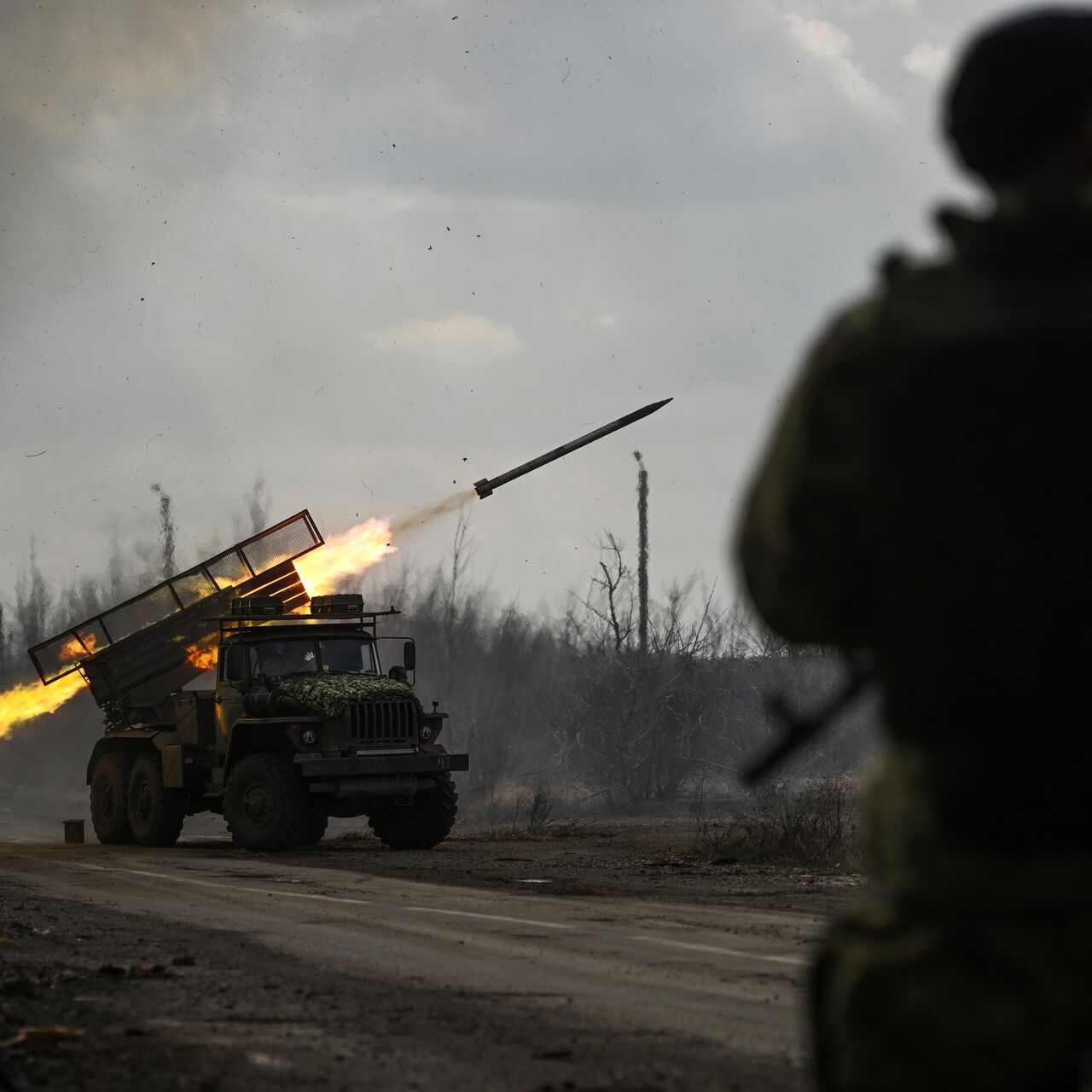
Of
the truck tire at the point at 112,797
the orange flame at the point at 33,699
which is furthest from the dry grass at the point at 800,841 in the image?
the orange flame at the point at 33,699

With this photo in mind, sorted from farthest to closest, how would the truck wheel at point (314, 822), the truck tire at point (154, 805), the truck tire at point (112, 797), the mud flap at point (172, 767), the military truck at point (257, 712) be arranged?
the truck tire at point (112, 797)
the truck tire at point (154, 805)
the mud flap at point (172, 767)
the truck wheel at point (314, 822)
the military truck at point (257, 712)

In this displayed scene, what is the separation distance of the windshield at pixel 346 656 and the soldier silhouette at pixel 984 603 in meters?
18.9

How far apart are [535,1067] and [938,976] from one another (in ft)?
12.5

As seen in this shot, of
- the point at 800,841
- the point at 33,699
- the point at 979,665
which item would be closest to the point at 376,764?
the point at 800,841

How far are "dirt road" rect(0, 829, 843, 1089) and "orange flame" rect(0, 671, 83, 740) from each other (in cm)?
988

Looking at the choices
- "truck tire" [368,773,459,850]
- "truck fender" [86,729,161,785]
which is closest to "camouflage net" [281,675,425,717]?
"truck tire" [368,773,459,850]

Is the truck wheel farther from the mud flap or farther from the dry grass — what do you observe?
the dry grass

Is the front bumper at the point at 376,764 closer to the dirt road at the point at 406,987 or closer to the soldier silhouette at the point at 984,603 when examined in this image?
the dirt road at the point at 406,987

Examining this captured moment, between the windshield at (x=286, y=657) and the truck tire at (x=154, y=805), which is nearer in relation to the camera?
the windshield at (x=286, y=657)

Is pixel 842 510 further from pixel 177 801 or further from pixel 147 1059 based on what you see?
pixel 177 801

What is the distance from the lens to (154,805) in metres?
23.0

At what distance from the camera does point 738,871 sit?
16.2 meters

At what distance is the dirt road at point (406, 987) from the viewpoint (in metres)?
5.79

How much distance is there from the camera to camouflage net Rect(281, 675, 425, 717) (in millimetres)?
20047
